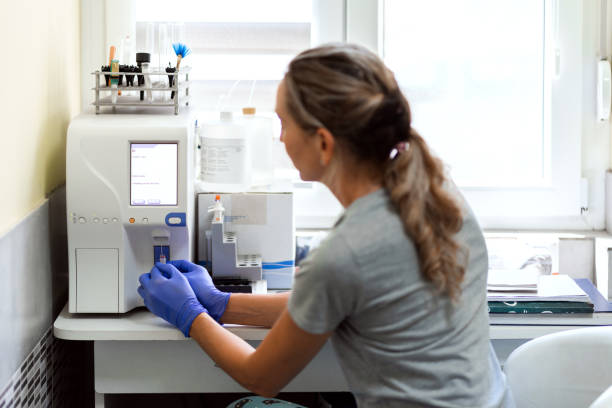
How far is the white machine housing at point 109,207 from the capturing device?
1.77 m

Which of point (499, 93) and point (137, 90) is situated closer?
point (137, 90)

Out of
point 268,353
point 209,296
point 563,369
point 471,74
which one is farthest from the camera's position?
point 471,74

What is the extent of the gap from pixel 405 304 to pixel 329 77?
36cm

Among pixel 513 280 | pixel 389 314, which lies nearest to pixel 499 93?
pixel 513 280

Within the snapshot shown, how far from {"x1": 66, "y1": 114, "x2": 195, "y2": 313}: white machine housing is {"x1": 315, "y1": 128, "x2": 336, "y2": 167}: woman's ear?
0.58 m

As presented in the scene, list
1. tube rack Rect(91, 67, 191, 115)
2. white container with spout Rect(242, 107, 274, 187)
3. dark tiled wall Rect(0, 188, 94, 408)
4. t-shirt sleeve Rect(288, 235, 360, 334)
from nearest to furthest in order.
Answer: t-shirt sleeve Rect(288, 235, 360, 334)
dark tiled wall Rect(0, 188, 94, 408)
tube rack Rect(91, 67, 191, 115)
white container with spout Rect(242, 107, 274, 187)

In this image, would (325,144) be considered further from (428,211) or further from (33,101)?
(33,101)

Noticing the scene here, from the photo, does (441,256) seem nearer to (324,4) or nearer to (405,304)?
(405,304)

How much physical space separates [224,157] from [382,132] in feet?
2.55

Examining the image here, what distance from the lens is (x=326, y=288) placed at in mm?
1205

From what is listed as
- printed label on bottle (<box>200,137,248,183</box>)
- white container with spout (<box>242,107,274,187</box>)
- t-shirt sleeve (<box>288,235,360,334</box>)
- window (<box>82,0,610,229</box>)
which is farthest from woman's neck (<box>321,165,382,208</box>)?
window (<box>82,0,610,229</box>)

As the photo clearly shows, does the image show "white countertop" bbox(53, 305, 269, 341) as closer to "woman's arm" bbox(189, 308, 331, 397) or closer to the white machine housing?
the white machine housing

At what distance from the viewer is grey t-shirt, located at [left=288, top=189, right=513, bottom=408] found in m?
1.20

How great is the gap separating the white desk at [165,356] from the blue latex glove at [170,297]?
0.07 metres
